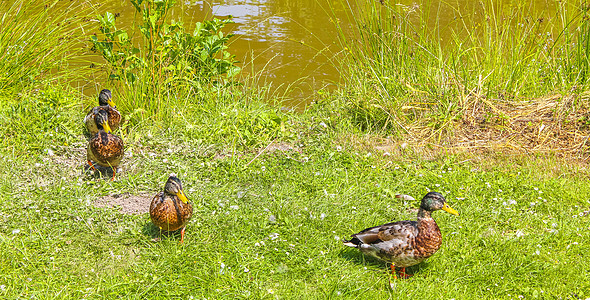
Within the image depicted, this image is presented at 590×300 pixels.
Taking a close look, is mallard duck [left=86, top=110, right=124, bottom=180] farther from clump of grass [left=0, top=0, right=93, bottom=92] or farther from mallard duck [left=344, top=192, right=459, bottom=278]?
mallard duck [left=344, top=192, right=459, bottom=278]

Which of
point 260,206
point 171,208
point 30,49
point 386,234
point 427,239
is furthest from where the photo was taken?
point 30,49

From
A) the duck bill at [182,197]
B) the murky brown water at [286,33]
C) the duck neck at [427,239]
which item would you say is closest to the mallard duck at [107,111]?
the duck bill at [182,197]

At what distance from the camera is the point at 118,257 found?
411 cm

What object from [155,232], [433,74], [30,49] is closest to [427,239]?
→ [155,232]

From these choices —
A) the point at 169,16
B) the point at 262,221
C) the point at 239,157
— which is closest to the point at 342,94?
the point at 239,157

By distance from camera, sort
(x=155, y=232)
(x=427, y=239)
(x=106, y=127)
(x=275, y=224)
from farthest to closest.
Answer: (x=106, y=127)
(x=275, y=224)
(x=155, y=232)
(x=427, y=239)

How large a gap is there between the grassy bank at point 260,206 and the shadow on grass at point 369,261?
0.02 meters

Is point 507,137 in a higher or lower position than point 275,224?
higher

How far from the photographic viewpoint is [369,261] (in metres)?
4.20

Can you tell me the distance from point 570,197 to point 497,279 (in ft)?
5.23

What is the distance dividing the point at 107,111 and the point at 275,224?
234 cm

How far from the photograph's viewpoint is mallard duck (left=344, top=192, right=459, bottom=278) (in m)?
3.82

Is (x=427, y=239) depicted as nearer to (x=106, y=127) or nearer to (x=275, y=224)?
(x=275, y=224)

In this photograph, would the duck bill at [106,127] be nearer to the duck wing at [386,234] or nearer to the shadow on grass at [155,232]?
the shadow on grass at [155,232]
